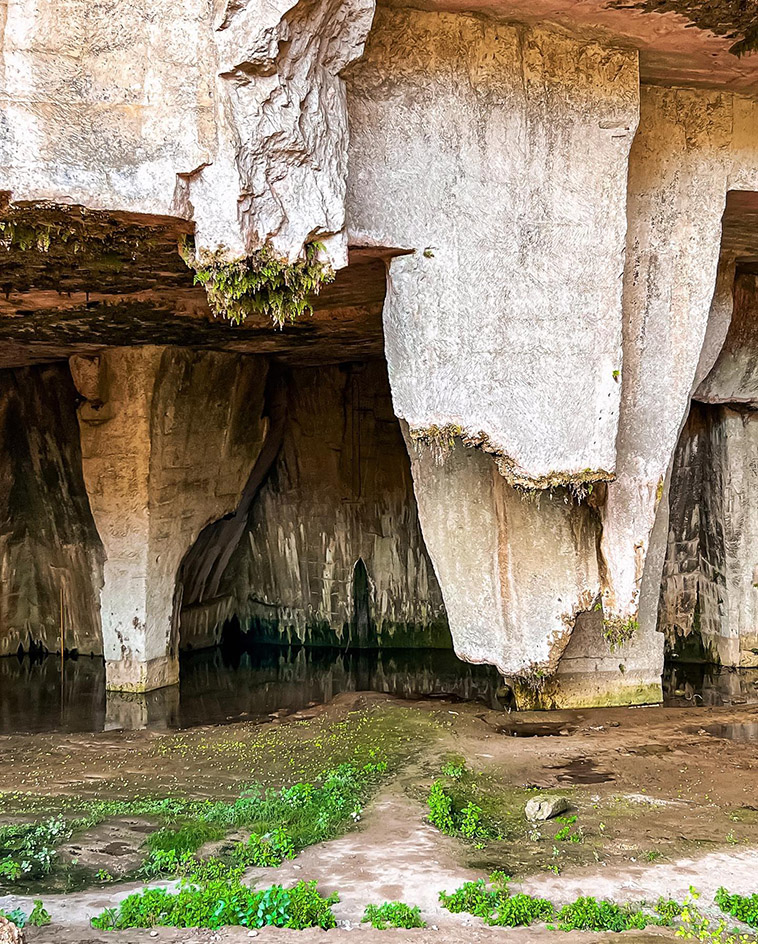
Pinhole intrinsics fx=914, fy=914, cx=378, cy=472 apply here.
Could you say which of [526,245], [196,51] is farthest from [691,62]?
[196,51]

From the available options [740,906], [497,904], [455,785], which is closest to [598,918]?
[497,904]

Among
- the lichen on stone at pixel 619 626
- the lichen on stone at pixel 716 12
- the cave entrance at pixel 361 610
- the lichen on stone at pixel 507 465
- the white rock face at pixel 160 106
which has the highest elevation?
the lichen on stone at pixel 716 12

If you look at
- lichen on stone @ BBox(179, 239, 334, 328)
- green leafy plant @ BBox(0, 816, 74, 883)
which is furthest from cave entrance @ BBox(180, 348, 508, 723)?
lichen on stone @ BBox(179, 239, 334, 328)

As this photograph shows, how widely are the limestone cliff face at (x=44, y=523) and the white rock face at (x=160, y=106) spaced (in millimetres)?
7050

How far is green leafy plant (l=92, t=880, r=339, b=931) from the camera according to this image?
3.90 metres

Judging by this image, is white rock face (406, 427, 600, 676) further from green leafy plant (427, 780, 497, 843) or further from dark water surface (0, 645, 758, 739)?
green leafy plant (427, 780, 497, 843)

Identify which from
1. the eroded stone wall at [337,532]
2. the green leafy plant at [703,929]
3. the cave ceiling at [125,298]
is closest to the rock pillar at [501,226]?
the cave ceiling at [125,298]

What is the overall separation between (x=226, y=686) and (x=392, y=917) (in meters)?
6.27

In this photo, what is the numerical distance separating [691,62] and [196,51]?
3.19m

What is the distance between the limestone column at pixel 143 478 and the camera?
9.22 metres

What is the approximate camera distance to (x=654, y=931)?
3.81 meters

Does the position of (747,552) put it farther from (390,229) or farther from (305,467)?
(390,229)

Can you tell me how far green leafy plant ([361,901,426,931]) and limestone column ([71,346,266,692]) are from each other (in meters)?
5.86

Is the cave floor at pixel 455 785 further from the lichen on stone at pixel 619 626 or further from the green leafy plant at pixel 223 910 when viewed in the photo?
the lichen on stone at pixel 619 626
